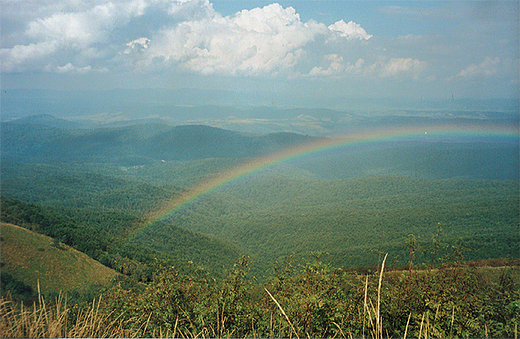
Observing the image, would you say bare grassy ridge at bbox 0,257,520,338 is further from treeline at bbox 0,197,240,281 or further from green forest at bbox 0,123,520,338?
treeline at bbox 0,197,240,281

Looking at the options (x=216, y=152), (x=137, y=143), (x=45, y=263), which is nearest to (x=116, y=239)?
(x=45, y=263)

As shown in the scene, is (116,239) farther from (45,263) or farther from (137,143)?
(137,143)

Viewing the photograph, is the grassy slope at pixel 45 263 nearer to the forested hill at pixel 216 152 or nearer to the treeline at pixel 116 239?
the treeline at pixel 116 239

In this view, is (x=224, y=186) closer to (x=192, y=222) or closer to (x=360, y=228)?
(x=192, y=222)

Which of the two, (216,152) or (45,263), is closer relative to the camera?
(45,263)

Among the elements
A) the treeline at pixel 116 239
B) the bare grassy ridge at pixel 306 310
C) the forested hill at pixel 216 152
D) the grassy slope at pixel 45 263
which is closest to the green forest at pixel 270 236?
the bare grassy ridge at pixel 306 310

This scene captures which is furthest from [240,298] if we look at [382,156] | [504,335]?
[382,156]

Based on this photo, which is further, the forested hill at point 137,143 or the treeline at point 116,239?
the forested hill at point 137,143

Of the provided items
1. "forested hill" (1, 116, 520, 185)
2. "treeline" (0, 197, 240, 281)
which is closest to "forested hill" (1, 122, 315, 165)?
"forested hill" (1, 116, 520, 185)
